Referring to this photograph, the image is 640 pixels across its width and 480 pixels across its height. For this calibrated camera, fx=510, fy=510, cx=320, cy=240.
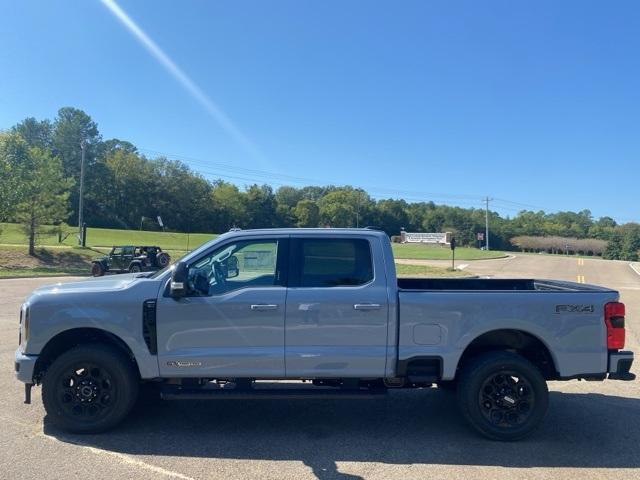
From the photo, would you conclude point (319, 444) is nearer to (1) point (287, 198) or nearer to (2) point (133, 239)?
(2) point (133, 239)

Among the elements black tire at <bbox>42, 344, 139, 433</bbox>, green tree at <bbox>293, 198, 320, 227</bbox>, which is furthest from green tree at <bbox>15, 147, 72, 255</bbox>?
green tree at <bbox>293, 198, 320, 227</bbox>

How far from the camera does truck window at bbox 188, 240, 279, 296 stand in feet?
15.8

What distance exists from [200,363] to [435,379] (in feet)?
7.24

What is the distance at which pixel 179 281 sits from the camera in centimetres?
457

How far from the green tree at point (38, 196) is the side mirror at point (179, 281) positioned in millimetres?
31294

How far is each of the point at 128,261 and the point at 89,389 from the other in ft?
71.0

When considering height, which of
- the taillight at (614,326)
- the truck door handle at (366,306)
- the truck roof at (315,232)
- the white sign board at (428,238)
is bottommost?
the taillight at (614,326)

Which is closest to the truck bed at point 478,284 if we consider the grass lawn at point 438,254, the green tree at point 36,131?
the grass lawn at point 438,254

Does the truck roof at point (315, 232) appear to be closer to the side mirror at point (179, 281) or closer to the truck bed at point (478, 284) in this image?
the side mirror at point (179, 281)

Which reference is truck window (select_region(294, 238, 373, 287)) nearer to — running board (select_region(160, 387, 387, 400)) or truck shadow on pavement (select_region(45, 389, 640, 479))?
running board (select_region(160, 387, 387, 400))

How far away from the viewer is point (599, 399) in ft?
20.3

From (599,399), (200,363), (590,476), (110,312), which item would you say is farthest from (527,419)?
(110,312)

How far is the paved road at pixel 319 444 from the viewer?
160 inches

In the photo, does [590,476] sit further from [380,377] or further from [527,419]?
[380,377]
